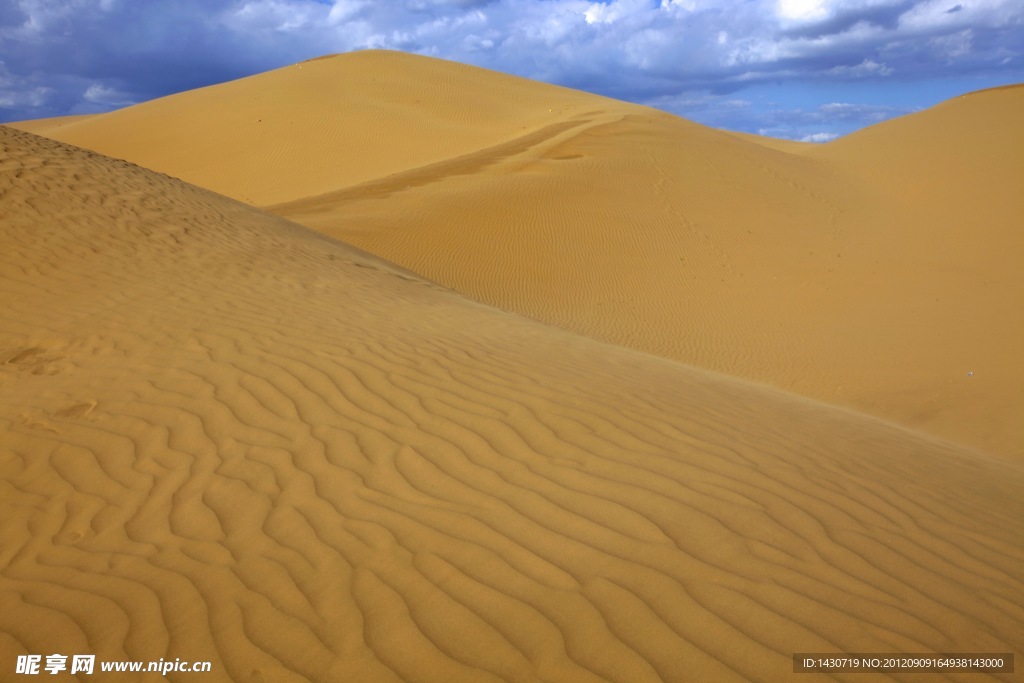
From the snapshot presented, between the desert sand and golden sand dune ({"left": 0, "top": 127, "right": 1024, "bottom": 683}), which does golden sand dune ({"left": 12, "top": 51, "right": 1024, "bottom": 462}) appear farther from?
golden sand dune ({"left": 0, "top": 127, "right": 1024, "bottom": 683})

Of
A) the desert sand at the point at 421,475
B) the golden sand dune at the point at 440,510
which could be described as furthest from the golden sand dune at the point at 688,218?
the golden sand dune at the point at 440,510

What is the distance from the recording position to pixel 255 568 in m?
3.13

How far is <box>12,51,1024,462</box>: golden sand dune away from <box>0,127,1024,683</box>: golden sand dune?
5621 millimetres

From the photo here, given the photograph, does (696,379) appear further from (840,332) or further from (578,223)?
(578,223)

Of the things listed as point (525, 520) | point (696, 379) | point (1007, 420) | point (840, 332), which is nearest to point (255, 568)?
point (525, 520)

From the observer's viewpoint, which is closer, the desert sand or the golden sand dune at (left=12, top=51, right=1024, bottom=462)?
the desert sand

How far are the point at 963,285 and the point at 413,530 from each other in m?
15.2

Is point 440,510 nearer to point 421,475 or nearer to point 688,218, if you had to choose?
point 421,475

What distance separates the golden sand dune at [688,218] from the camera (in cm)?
1214

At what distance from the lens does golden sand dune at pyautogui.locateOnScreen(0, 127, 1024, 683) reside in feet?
9.04

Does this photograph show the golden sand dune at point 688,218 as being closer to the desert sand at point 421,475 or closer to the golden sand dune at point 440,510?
the desert sand at point 421,475

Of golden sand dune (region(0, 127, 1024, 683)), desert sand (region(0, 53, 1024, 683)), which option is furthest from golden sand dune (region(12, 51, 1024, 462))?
golden sand dune (region(0, 127, 1024, 683))

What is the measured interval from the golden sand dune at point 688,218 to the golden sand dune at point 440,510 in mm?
5621

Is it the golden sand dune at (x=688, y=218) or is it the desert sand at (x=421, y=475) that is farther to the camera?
the golden sand dune at (x=688, y=218)
